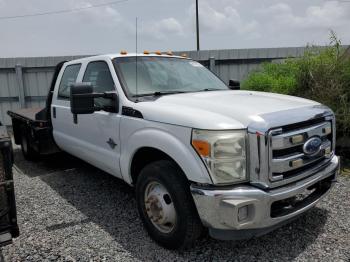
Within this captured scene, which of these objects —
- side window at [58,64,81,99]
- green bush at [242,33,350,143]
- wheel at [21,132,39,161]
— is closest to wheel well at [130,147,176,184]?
side window at [58,64,81,99]

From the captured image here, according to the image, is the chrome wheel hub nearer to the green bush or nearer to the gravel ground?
the gravel ground

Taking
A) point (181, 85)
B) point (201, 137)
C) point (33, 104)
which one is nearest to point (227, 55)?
point (33, 104)

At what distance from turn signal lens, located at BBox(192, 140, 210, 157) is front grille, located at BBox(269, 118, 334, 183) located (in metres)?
0.49

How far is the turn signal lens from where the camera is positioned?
2.66 m

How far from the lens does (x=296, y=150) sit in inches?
115

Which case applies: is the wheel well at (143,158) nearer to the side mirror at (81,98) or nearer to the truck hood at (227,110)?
the truck hood at (227,110)

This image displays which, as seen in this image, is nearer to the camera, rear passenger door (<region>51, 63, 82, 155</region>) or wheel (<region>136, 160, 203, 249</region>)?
wheel (<region>136, 160, 203, 249</region>)

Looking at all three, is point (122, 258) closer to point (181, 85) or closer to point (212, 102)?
point (212, 102)

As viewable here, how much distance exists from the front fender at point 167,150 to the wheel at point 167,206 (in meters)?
0.16

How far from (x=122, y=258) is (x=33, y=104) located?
9.71 metres

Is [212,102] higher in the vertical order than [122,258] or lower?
higher

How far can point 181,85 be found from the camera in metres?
4.05

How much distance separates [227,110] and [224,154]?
457 millimetres

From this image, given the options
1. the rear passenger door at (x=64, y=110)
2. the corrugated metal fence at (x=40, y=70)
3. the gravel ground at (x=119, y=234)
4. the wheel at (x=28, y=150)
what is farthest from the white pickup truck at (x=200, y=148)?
the corrugated metal fence at (x=40, y=70)
